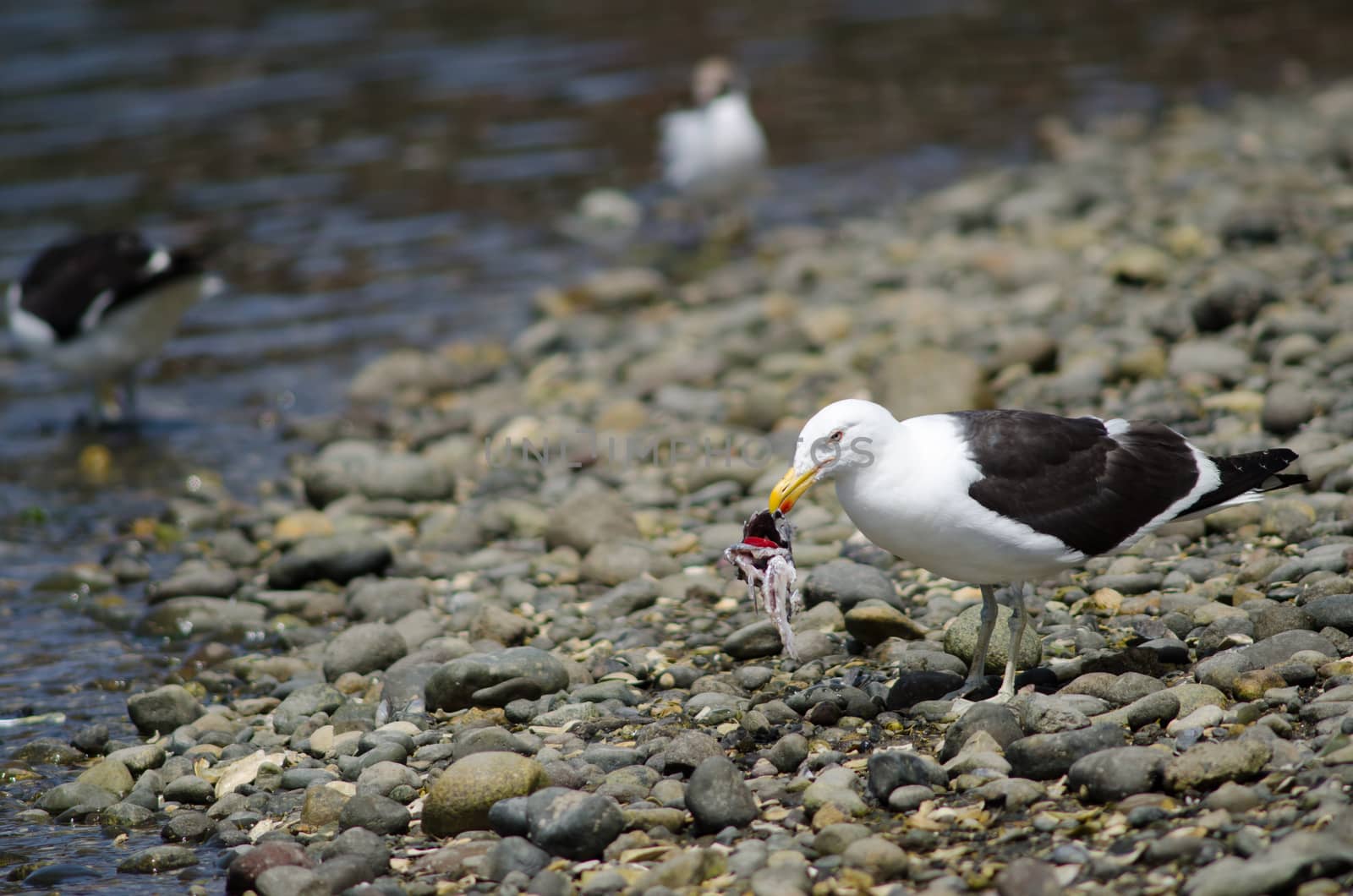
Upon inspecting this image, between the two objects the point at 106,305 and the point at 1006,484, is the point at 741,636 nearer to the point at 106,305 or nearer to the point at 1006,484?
the point at 1006,484

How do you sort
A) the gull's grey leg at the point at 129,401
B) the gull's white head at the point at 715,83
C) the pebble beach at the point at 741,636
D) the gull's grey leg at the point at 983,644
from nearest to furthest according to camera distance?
the pebble beach at the point at 741,636 < the gull's grey leg at the point at 983,644 < the gull's grey leg at the point at 129,401 < the gull's white head at the point at 715,83

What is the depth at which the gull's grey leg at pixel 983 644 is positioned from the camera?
188 inches

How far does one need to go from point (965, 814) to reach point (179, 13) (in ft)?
79.1

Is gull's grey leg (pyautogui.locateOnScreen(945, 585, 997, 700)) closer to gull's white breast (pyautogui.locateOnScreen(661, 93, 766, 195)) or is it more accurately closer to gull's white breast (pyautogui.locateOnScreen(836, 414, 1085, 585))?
gull's white breast (pyautogui.locateOnScreen(836, 414, 1085, 585))

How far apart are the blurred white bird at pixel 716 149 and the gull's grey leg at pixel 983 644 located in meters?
9.03

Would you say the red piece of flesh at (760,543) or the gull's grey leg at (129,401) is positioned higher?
the gull's grey leg at (129,401)

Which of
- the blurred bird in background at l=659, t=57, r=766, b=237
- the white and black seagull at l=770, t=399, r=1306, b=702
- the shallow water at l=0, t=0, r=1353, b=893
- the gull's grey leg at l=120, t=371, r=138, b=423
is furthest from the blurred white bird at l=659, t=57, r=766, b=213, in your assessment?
the white and black seagull at l=770, t=399, r=1306, b=702

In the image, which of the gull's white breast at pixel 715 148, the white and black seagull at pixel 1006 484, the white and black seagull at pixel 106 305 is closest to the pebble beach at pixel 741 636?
the white and black seagull at pixel 1006 484

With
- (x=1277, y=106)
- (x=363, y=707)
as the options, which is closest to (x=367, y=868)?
(x=363, y=707)

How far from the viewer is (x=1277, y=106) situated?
14.6m

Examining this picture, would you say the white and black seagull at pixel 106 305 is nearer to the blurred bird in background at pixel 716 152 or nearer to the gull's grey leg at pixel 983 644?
the blurred bird in background at pixel 716 152

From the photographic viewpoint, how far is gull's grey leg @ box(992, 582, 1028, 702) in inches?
181

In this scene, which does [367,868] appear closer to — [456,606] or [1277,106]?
[456,606]

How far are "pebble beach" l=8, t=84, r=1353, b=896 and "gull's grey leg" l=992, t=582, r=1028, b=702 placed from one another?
159 mm
